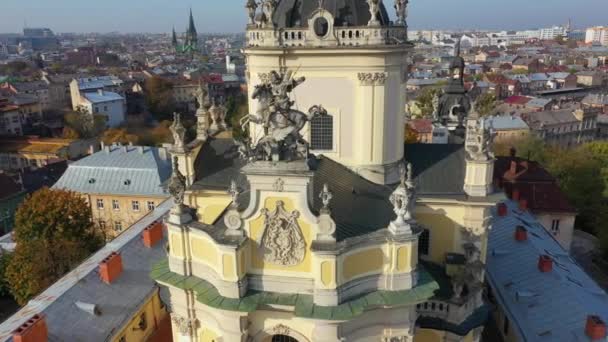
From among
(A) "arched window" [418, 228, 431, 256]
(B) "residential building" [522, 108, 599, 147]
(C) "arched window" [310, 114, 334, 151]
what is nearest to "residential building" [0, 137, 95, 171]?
(C) "arched window" [310, 114, 334, 151]

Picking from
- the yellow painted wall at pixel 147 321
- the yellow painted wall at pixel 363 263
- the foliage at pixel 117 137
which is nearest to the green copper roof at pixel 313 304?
the yellow painted wall at pixel 363 263

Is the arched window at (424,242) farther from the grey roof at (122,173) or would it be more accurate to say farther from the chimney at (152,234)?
the grey roof at (122,173)

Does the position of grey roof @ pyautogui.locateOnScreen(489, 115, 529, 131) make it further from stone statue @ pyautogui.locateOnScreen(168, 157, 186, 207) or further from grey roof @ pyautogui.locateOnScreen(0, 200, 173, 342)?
stone statue @ pyautogui.locateOnScreen(168, 157, 186, 207)

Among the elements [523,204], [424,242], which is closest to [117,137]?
[523,204]

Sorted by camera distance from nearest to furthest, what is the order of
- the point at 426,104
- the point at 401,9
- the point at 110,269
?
the point at 401,9 → the point at 110,269 → the point at 426,104

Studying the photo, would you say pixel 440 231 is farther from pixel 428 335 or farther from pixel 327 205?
pixel 327 205

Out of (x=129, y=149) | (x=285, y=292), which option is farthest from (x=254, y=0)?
(x=129, y=149)
